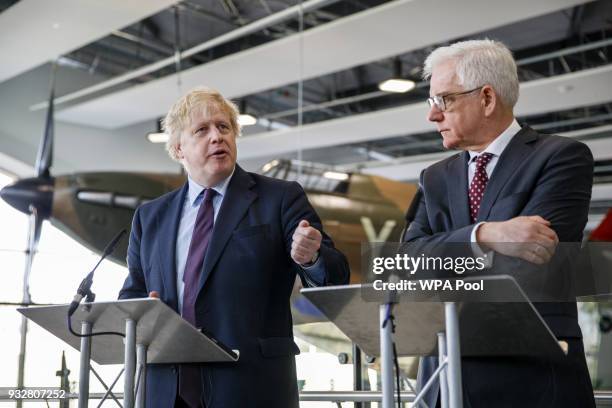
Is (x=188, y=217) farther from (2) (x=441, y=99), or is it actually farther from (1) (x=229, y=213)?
(2) (x=441, y=99)

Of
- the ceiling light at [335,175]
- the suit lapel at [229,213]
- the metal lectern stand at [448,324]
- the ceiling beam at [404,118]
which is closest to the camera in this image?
the metal lectern stand at [448,324]

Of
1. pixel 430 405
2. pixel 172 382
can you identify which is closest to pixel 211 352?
pixel 172 382

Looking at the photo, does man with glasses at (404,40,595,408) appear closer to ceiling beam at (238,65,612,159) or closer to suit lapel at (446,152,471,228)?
suit lapel at (446,152,471,228)

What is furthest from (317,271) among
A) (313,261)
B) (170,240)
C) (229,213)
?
(170,240)

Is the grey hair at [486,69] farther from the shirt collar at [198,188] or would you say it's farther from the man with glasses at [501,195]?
the shirt collar at [198,188]

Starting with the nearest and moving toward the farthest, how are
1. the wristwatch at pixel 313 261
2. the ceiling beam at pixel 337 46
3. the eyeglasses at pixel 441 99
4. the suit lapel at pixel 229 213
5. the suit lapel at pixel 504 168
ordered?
1. the suit lapel at pixel 504 168
2. the eyeglasses at pixel 441 99
3. the wristwatch at pixel 313 261
4. the suit lapel at pixel 229 213
5. the ceiling beam at pixel 337 46

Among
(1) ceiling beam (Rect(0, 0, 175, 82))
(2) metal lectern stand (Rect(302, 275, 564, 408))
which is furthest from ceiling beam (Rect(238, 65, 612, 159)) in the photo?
(2) metal lectern stand (Rect(302, 275, 564, 408))

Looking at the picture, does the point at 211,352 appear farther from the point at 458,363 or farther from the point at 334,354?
the point at 334,354

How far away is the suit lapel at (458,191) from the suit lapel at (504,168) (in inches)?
1.7

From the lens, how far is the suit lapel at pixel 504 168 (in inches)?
60.9

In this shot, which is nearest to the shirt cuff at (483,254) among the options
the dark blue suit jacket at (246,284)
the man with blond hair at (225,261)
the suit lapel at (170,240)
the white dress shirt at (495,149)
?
the white dress shirt at (495,149)

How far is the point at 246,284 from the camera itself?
1.86m

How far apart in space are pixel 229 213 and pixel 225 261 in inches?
5.7

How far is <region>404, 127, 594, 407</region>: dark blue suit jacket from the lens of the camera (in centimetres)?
139
